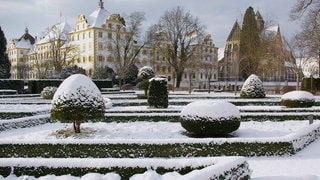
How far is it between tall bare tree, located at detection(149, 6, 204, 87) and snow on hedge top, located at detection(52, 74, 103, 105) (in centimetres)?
3765

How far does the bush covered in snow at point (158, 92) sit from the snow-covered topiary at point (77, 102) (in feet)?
22.5

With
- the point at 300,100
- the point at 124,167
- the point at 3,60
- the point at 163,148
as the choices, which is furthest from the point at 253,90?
the point at 3,60

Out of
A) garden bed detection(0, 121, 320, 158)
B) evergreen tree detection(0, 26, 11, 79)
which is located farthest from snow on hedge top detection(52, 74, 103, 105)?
evergreen tree detection(0, 26, 11, 79)

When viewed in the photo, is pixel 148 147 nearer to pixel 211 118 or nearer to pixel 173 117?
pixel 211 118

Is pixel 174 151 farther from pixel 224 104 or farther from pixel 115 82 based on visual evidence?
pixel 115 82

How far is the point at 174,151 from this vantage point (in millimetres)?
10445

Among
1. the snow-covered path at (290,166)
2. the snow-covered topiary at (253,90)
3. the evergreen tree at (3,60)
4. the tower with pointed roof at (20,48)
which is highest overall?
the tower with pointed roof at (20,48)

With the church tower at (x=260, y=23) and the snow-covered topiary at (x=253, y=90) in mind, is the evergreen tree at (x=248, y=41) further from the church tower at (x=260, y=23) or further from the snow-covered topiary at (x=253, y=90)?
the snow-covered topiary at (x=253, y=90)

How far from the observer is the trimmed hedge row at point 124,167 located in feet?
23.6

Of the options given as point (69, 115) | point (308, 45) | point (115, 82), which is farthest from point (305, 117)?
point (115, 82)

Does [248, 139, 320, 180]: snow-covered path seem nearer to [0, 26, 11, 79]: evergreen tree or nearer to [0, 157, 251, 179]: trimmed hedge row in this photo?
[0, 157, 251, 179]: trimmed hedge row

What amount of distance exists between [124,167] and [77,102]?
18.6 ft

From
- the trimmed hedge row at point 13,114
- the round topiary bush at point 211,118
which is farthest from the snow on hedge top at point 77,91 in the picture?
the trimmed hedge row at point 13,114

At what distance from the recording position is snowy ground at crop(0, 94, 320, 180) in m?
8.21
